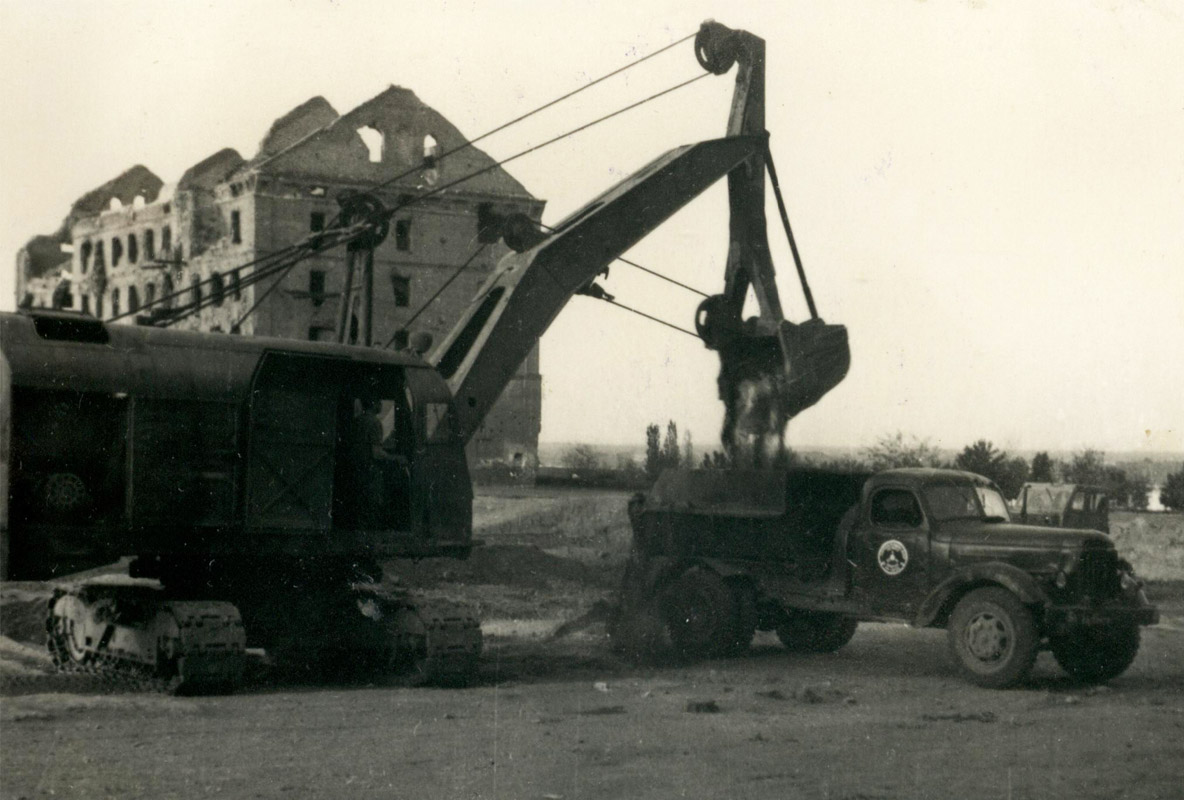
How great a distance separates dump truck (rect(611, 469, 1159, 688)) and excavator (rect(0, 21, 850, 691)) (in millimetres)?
2559

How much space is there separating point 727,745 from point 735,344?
7.86m

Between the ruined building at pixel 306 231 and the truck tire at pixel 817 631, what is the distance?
32.8 m

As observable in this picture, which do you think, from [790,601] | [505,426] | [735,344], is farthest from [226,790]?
[505,426]

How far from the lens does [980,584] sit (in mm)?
13305

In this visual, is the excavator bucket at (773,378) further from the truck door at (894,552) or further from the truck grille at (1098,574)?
the truck grille at (1098,574)

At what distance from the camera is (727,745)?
990 centimetres

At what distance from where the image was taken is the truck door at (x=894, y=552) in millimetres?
13836

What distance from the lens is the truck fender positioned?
1289cm

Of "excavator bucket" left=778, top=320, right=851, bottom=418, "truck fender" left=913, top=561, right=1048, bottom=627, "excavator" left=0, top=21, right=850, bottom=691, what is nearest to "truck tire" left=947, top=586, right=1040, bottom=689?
"truck fender" left=913, top=561, right=1048, bottom=627

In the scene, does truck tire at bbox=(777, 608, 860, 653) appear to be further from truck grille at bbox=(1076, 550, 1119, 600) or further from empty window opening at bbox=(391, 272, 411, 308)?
empty window opening at bbox=(391, 272, 411, 308)

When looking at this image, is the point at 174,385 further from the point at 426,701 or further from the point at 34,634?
the point at 34,634

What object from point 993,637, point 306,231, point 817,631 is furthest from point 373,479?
point 306,231

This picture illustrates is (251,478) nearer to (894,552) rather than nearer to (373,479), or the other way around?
(373,479)

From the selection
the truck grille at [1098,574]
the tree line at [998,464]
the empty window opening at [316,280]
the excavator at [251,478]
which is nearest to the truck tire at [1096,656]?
the truck grille at [1098,574]
